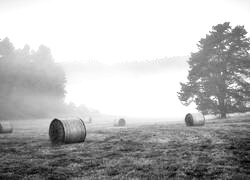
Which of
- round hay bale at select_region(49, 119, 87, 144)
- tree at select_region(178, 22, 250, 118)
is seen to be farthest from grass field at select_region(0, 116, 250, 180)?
tree at select_region(178, 22, 250, 118)

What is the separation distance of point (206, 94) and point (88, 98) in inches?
3308

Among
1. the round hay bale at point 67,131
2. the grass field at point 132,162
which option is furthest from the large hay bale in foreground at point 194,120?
the round hay bale at point 67,131

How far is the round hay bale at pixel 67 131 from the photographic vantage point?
14.7m

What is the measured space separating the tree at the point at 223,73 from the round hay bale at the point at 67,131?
2270 cm

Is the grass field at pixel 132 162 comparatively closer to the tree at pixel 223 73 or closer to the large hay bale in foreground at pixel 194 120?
the large hay bale in foreground at pixel 194 120

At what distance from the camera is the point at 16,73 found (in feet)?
193

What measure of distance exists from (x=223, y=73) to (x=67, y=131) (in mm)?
25310

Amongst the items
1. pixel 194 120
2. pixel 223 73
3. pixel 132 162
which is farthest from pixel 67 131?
pixel 223 73

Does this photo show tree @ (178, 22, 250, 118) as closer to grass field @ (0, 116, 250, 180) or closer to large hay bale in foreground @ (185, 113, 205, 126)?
large hay bale in foreground @ (185, 113, 205, 126)

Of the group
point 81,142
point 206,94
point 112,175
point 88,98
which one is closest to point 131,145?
point 81,142

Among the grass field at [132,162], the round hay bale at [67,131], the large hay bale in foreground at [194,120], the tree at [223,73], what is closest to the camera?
the grass field at [132,162]

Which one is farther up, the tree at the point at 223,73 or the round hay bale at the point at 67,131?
the tree at the point at 223,73

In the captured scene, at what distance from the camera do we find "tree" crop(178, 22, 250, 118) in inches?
1291

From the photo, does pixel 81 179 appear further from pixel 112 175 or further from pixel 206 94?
pixel 206 94
